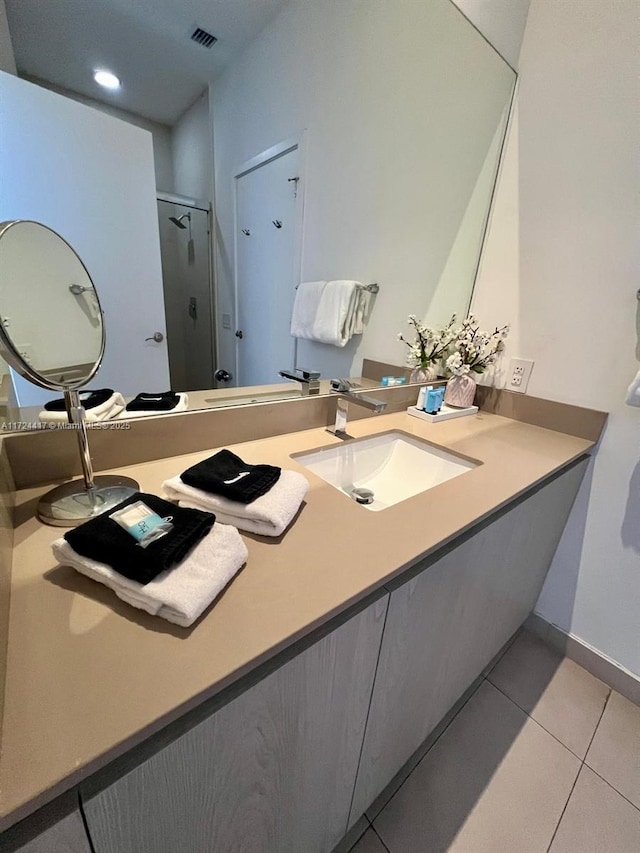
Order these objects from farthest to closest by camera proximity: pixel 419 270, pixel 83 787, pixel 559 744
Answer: pixel 419 270, pixel 559 744, pixel 83 787

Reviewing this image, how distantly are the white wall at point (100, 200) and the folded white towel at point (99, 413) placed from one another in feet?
0.09

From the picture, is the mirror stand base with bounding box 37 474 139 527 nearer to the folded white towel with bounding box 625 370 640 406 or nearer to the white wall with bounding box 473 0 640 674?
the folded white towel with bounding box 625 370 640 406

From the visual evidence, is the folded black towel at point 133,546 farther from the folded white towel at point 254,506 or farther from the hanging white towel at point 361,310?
the hanging white towel at point 361,310

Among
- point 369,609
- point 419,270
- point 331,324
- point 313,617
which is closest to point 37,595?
point 313,617

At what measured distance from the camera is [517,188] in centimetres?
131

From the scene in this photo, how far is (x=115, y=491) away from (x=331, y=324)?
2.65ft

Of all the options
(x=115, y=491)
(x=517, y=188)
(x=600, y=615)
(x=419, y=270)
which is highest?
(x=517, y=188)

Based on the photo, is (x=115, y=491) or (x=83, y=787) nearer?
(x=83, y=787)

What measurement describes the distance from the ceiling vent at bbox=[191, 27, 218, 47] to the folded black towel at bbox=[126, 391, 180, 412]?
0.75 m

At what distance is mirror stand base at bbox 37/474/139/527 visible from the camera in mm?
633

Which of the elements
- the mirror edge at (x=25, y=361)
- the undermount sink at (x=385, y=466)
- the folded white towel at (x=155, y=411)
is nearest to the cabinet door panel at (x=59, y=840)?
the mirror edge at (x=25, y=361)

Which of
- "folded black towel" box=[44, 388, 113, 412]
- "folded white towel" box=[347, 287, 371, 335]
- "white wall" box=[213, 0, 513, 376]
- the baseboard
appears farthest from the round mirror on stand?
the baseboard

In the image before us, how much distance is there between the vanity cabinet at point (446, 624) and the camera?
0.71m

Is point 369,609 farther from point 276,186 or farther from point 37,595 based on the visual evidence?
point 276,186
